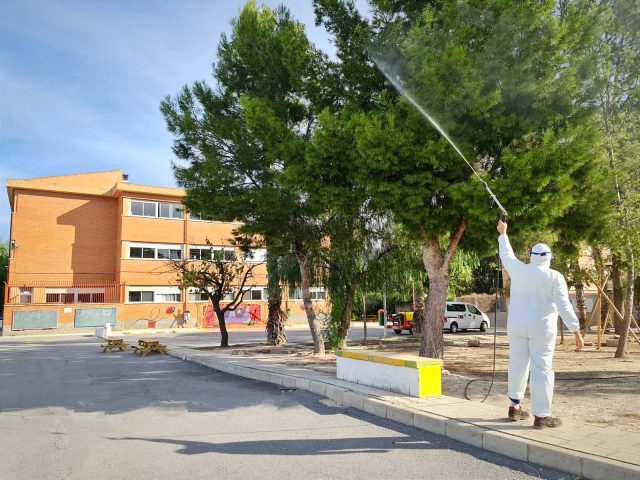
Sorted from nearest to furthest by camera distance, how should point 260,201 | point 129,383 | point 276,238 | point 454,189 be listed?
point 454,189 < point 129,383 < point 260,201 < point 276,238

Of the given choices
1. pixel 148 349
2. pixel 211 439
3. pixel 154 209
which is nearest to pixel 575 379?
pixel 211 439

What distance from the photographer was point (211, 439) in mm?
5684

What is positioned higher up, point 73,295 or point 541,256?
point 541,256

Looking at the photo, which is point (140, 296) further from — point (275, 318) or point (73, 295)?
point (275, 318)

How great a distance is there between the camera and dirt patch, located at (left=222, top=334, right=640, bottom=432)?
21.7 ft

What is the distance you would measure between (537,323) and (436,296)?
560 centimetres

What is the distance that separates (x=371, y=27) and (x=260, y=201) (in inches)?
201

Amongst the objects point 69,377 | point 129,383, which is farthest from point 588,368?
point 69,377

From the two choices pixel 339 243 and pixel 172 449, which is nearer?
pixel 172 449

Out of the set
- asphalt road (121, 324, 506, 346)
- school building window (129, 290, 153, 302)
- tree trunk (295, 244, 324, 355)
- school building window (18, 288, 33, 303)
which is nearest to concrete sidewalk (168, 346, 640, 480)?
tree trunk (295, 244, 324, 355)

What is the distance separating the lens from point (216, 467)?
15.3 feet

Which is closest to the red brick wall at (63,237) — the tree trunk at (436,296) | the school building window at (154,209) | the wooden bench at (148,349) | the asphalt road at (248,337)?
the school building window at (154,209)

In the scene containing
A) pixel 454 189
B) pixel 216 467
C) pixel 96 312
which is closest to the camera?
pixel 216 467

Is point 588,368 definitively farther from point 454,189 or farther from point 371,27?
point 371,27
